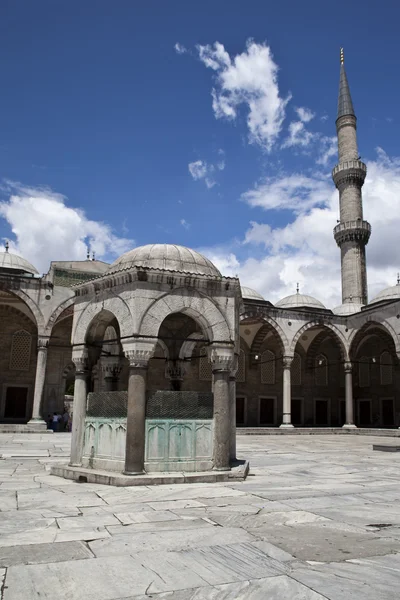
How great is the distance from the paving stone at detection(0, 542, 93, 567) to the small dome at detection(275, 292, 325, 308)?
27.5m

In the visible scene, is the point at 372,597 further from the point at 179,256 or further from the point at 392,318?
the point at 392,318

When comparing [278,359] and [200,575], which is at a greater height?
[278,359]

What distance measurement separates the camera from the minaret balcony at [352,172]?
1187 inches

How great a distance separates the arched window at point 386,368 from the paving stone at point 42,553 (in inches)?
998

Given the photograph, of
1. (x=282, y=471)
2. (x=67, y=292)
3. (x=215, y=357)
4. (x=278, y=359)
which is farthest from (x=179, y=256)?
(x=278, y=359)

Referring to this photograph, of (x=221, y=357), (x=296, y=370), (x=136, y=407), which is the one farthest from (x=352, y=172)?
(x=136, y=407)

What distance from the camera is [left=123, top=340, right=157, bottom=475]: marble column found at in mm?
6258

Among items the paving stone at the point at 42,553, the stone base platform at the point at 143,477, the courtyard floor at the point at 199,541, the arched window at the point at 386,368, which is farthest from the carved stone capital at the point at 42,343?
the arched window at the point at 386,368

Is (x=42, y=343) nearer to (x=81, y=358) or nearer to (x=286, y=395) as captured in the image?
(x=286, y=395)

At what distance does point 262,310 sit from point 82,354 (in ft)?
54.0

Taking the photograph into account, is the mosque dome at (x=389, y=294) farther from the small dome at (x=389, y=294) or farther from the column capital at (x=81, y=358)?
the column capital at (x=81, y=358)

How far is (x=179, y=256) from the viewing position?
751 cm

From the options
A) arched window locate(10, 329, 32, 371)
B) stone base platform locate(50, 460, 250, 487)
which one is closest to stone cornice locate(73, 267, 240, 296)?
stone base platform locate(50, 460, 250, 487)

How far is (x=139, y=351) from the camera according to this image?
6527 millimetres
